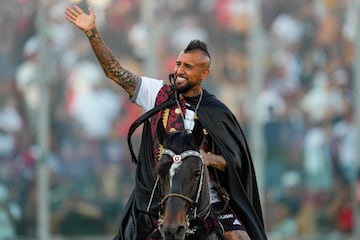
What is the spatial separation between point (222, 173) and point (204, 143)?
0.89 ft

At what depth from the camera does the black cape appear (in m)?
8.41

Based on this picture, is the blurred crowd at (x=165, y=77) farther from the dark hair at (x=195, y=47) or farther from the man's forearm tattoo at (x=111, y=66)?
the dark hair at (x=195, y=47)

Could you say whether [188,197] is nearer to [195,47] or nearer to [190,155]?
[190,155]

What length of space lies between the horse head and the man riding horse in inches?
17.9

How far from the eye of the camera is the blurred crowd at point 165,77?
13.4 m

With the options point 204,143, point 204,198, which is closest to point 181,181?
point 204,198

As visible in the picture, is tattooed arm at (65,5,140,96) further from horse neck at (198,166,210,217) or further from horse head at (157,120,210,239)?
horse neck at (198,166,210,217)

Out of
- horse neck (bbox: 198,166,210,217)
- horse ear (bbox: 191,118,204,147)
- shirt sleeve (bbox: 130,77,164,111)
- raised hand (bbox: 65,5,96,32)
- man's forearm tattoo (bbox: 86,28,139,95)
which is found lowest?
horse neck (bbox: 198,166,210,217)

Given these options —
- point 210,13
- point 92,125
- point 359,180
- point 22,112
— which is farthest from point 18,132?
point 359,180

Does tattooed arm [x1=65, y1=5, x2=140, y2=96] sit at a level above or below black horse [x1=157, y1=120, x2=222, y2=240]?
above

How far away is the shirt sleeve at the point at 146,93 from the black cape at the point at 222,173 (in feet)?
0.53

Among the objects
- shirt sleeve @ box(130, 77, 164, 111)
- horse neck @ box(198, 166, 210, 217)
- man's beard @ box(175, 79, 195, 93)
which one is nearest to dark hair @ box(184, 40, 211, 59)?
man's beard @ box(175, 79, 195, 93)

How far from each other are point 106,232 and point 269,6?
383cm

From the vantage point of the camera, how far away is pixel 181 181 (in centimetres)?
752
